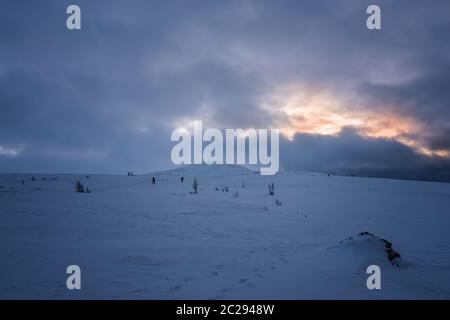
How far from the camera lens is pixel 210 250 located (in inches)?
222

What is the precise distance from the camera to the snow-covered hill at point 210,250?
388cm

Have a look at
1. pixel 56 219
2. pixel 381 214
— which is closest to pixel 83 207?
pixel 56 219

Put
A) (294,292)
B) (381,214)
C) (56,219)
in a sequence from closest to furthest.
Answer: (294,292) < (56,219) < (381,214)

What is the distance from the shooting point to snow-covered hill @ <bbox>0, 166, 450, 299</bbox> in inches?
153

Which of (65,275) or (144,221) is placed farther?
(144,221)

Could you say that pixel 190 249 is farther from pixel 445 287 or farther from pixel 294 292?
pixel 445 287

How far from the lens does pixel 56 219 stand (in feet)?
24.5

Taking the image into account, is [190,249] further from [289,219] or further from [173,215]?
[289,219]
